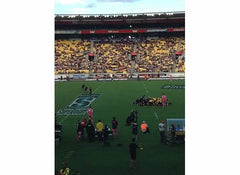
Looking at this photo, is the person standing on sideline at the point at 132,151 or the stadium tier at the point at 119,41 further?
the stadium tier at the point at 119,41

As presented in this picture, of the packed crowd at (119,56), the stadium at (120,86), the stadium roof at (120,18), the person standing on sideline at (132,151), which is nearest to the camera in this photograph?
the person standing on sideline at (132,151)

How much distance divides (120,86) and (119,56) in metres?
21.2

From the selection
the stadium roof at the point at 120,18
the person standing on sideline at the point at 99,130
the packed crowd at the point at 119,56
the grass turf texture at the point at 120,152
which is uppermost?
the stadium roof at the point at 120,18

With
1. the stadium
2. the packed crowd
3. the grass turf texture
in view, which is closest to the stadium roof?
the stadium

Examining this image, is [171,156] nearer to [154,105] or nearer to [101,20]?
[154,105]

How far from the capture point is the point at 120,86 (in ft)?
119

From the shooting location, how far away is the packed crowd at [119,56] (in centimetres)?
5125

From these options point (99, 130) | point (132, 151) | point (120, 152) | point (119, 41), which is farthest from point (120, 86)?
point (119, 41)

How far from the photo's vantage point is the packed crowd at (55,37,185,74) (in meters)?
51.2

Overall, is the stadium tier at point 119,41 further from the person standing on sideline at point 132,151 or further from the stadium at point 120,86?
the person standing on sideline at point 132,151

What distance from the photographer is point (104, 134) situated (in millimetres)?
13695

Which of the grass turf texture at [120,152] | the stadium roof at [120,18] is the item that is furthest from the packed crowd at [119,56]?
the grass turf texture at [120,152]
